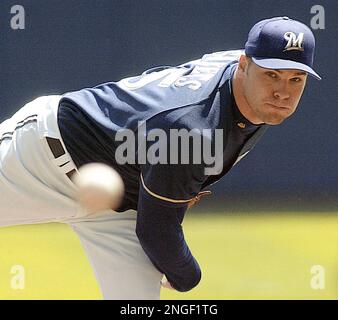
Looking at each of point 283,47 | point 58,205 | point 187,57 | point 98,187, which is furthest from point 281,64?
point 187,57

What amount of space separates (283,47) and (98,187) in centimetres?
61

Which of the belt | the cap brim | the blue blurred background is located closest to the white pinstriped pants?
the belt

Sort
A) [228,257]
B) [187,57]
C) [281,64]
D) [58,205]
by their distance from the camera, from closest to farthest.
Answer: [281,64]
[58,205]
[228,257]
[187,57]

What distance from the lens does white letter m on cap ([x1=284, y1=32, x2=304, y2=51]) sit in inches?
94.1

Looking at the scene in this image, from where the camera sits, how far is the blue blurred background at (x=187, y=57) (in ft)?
15.1

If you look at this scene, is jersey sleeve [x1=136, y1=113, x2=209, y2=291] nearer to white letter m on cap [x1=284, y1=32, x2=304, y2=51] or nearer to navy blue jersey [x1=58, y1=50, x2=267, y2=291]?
navy blue jersey [x1=58, y1=50, x2=267, y2=291]

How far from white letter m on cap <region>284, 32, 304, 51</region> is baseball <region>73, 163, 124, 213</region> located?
22.8 inches

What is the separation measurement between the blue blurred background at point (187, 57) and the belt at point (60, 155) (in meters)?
2.02

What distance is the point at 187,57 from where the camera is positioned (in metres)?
4.62

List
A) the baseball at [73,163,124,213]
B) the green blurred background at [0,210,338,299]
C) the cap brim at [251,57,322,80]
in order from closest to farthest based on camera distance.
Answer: the cap brim at [251,57,322,80]
the baseball at [73,163,124,213]
the green blurred background at [0,210,338,299]

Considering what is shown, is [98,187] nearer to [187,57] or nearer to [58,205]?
[58,205]

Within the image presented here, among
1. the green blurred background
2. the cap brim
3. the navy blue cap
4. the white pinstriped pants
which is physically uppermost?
the navy blue cap

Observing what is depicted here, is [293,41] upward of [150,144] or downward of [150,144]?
upward

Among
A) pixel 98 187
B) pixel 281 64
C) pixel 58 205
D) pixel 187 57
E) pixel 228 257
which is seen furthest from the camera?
pixel 187 57
